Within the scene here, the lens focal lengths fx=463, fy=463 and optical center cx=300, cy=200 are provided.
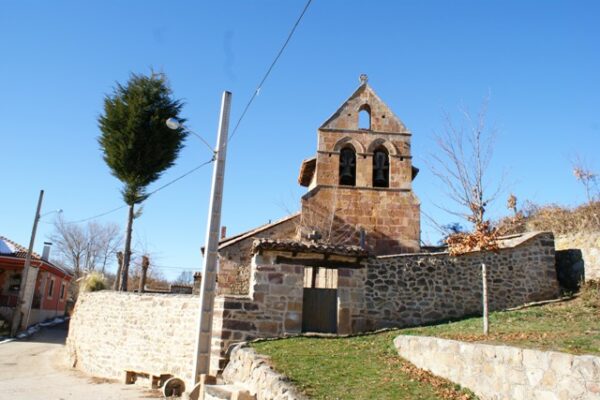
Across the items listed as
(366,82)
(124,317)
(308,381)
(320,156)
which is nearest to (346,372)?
(308,381)

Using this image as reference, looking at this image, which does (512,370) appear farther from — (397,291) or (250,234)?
(250,234)

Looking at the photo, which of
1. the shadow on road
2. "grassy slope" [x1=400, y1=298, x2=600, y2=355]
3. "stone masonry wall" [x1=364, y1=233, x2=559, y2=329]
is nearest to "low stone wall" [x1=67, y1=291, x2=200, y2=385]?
"stone masonry wall" [x1=364, y1=233, x2=559, y2=329]

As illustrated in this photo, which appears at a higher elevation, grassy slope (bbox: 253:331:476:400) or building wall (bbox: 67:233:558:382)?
building wall (bbox: 67:233:558:382)

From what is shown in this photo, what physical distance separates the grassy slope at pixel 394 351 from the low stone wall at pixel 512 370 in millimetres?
260

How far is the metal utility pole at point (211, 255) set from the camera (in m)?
8.84

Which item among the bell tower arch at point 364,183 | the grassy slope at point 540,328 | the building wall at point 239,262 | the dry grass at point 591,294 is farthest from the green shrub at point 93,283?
the dry grass at point 591,294

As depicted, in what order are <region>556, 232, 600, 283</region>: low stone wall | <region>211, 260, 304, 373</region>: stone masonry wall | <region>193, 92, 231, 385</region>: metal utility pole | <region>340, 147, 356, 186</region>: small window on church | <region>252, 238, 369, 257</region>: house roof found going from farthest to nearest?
<region>340, 147, 356, 186</region>: small window on church < <region>556, 232, 600, 283</region>: low stone wall < <region>252, 238, 369, 257</region>: house roof < <region>211, 260, 304, 373</region>: stone masonry wall < <region>193, 92, 231, 385</region>: metal utility pole

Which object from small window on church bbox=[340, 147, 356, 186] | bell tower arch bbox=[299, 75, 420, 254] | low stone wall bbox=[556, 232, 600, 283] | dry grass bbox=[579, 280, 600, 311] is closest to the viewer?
dry grass bbox=[579, 280, 600, 311]

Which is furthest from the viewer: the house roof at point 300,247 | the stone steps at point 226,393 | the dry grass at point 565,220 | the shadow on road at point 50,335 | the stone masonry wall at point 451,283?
the shadow on road at point 50,335

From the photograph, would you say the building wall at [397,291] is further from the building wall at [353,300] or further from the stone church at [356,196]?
the stone church at [356,196]

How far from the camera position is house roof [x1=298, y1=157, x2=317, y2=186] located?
19.0 m

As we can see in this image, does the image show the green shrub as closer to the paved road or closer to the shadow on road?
the paved road

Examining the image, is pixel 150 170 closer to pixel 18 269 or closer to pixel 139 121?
pixel 139 121

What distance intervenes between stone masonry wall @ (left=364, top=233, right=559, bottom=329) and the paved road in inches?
249
